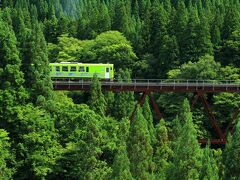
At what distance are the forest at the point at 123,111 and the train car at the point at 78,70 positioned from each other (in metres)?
4.20

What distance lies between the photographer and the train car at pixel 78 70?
74500mm

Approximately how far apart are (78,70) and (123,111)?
7943 millimetres

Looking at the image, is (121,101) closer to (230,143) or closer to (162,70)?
(162,70)

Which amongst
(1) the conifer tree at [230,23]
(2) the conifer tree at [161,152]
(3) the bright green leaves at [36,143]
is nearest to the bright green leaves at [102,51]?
(1) the conifer tree at [230,23]

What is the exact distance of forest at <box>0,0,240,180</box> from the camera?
41.9m

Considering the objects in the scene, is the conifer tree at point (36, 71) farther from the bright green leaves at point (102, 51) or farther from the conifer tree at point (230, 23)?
the conifer tree at point (230, 23)

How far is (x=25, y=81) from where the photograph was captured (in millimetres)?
51906

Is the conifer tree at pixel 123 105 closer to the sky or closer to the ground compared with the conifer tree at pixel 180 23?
closer to the ground

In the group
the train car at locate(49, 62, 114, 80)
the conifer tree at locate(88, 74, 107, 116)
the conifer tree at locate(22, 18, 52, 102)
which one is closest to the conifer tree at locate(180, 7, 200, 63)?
the train car at locate(49, 62, 114, 80)

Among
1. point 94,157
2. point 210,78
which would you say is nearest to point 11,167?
point 94,157

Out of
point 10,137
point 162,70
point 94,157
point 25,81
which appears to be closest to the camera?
point 94,157

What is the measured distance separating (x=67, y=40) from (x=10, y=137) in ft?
160

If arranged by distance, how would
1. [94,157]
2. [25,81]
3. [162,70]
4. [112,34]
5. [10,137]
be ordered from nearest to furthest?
1. [94,157]
2. [10,137]
3. [25,81]
4. [162,70]
5. [112,34]

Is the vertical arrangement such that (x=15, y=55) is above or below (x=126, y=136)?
above
